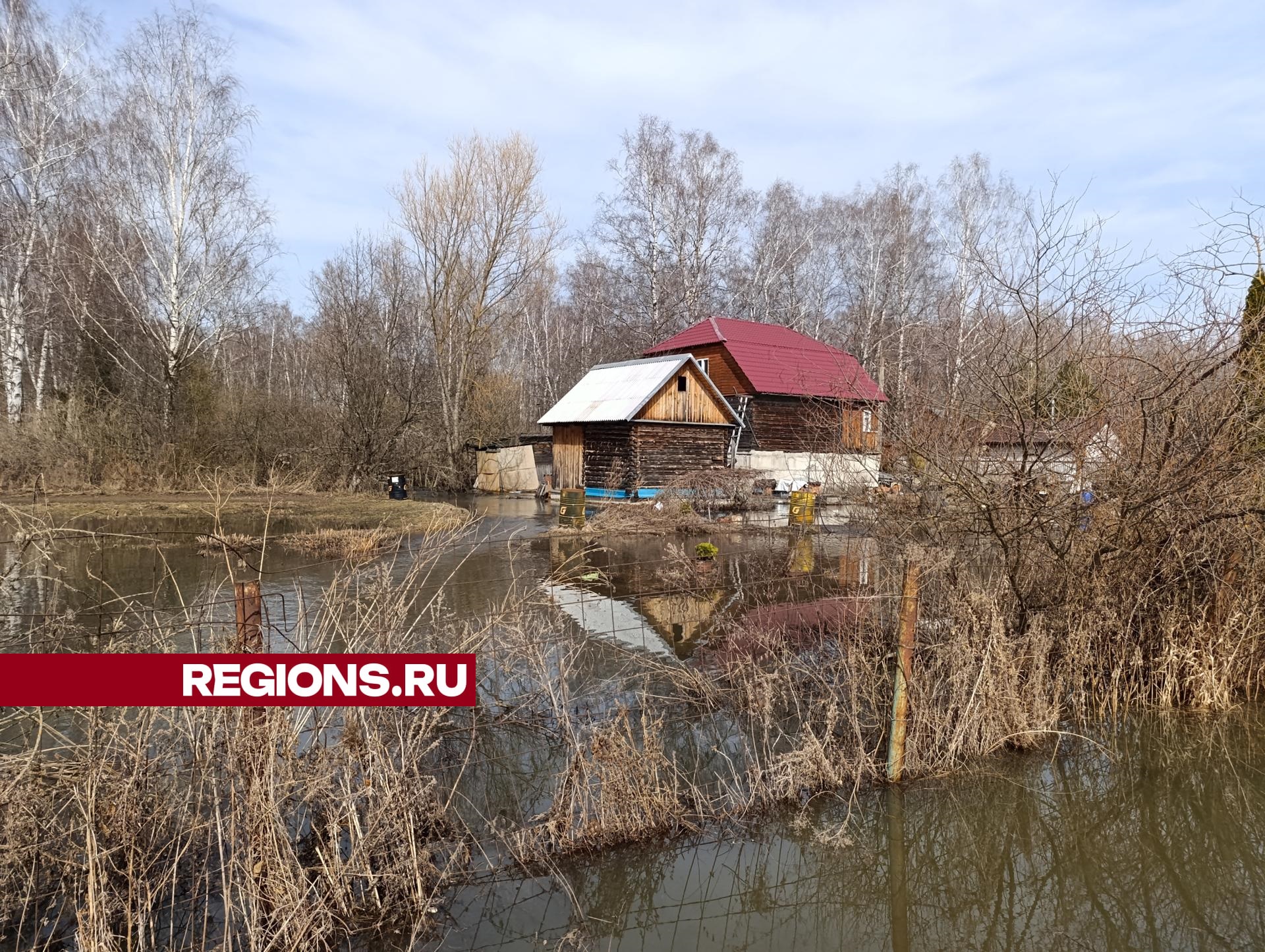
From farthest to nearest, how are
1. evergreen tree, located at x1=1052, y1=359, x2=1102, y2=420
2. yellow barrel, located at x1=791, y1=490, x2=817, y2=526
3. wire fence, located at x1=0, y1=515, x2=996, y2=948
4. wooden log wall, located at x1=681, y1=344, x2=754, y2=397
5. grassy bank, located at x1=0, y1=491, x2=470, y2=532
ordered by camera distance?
wooden log wall, located at x1=681, y1=344, x2=754, y2=397
yellow barrel, located at x1=791, y1=490, x2=817, y2=526
grassy bank, located at x1=0, y1=491, x2=470, y2=532
evergreen tree, located at x1=1052, y1=359, x2=1102, y2=420
wire fence, located at x1=0, y1=515, x2=996, y2=948

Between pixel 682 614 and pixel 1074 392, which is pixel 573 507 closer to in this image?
pixel 682 614

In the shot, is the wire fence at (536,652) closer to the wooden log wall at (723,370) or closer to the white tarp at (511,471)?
the white tarp at (511,471)

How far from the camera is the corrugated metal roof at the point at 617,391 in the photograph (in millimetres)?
22578

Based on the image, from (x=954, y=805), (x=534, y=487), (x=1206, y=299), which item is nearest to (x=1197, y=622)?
(x=1206, y=299)

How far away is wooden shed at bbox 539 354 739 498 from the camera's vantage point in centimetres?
2266

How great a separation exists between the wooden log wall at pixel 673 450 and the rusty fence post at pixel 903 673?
16.8m

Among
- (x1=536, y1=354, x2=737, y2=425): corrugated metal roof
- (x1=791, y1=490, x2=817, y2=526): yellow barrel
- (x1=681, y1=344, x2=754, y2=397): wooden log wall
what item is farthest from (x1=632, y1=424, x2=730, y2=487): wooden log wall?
(x1=791, y1=490, x2=817, y2=526): yellow barrel

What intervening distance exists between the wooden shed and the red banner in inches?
705

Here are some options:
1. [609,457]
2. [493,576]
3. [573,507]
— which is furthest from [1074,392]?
[609,457]

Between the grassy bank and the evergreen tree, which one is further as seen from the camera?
the grassy bank

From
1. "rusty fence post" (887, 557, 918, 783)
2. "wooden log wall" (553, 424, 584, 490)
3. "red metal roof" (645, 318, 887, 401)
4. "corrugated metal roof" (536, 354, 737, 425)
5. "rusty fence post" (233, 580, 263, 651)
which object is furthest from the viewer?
"red metal roof" (645, 318, 887, 401)

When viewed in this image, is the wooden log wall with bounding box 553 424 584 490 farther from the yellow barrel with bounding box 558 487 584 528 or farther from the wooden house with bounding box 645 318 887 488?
the yellow barrel with bounding box 558 487 584 528

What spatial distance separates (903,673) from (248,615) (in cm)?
358

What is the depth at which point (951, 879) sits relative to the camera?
14.0ft
